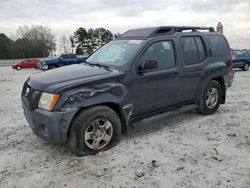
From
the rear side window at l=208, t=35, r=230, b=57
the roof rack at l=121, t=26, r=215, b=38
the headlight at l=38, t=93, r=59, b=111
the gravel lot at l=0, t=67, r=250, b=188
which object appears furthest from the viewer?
the rear side window at l=208, t=35, r=230, b=57

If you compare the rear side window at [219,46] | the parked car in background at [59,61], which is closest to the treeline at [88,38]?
the parked car in background at [59,61]

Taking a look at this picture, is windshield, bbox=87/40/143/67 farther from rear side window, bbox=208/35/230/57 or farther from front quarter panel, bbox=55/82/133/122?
rear side window, bbox=208/35/230/57

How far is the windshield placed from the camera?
16.0ft

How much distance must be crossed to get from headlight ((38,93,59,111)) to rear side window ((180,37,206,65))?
114 inches

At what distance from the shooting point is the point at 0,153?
448 centimetres

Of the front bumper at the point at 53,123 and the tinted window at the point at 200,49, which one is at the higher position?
the tinted window at the point at 200,49

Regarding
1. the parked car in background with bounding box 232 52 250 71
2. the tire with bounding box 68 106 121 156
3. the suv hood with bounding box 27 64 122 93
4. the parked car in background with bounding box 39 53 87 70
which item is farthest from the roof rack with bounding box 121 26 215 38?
the parked car in background with bounding box 39 53 87 70

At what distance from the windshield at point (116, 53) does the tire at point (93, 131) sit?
964mm

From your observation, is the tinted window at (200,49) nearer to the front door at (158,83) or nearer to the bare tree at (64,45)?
the front door at (158,83)

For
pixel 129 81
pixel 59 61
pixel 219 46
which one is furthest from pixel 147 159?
pixel 59 61

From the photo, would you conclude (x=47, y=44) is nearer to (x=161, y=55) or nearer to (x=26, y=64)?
(x=26, y=64)

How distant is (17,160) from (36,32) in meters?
80.0

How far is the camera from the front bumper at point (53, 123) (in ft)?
12.9

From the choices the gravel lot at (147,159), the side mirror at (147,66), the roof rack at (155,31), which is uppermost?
the roof rack at (155,31)
